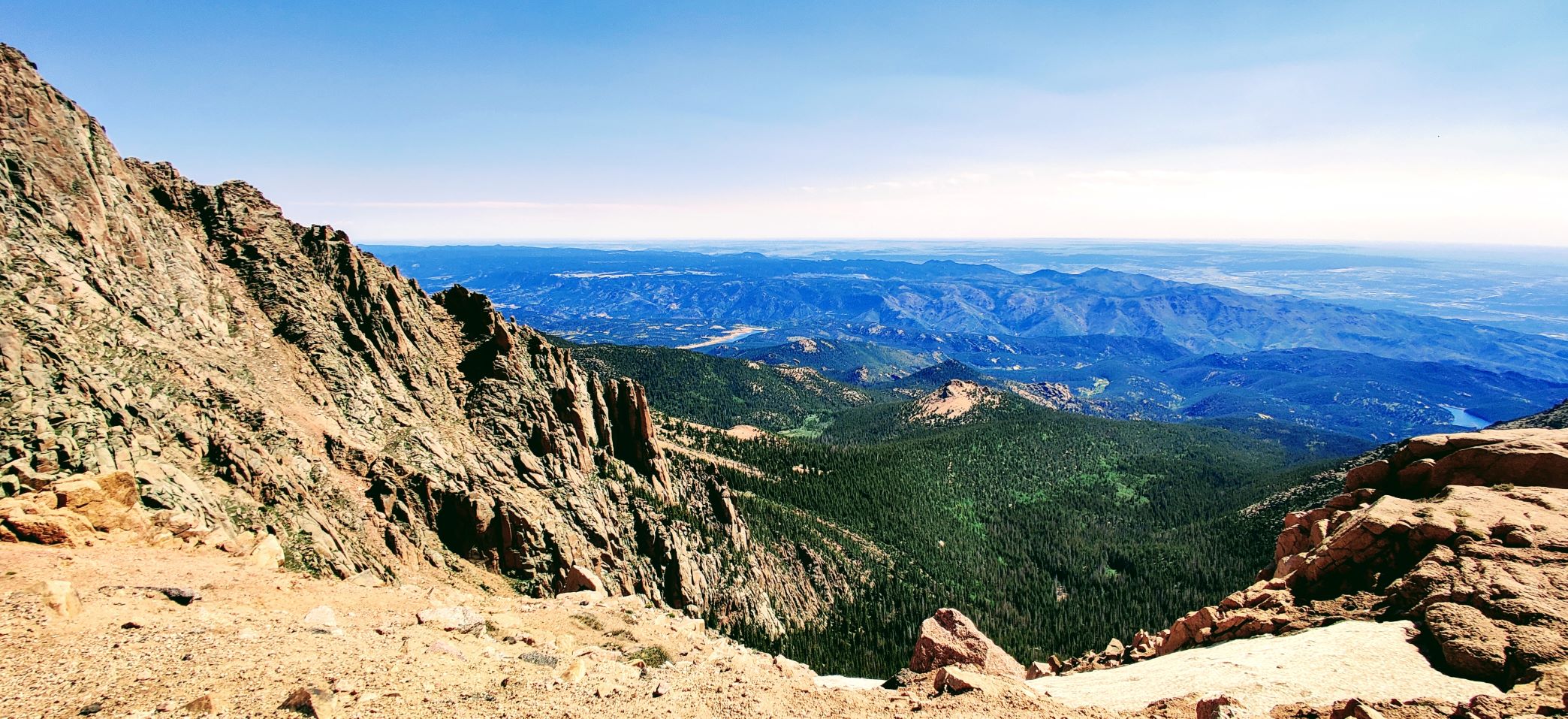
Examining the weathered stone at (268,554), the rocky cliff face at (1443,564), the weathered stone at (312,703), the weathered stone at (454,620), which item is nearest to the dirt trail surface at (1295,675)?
the rocky cliff face at (1443,564)

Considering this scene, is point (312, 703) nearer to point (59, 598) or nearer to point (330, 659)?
point (330, 659)

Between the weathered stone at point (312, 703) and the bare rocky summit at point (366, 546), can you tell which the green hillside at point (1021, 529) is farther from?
the weathered stone at point (312, 703)

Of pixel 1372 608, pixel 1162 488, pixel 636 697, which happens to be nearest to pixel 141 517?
pixel 636 697

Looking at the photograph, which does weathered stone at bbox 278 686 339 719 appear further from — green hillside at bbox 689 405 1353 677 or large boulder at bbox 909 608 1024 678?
green hillside at bbox 689 405 1353 677

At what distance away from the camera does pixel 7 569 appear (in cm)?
1912

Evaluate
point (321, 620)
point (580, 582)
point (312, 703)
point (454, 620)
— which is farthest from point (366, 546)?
point (312, 703)

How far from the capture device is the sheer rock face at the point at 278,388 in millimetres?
30984

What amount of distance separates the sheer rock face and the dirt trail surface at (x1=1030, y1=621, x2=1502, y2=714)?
38317mm

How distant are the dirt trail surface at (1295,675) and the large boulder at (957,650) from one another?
95.2 inches

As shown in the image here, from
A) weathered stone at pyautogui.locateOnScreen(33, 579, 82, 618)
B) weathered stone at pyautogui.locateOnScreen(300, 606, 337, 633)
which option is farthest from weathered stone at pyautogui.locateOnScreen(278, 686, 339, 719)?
weathered stone at pyautogui.locateOnScreen(33, 579, 82, 618)

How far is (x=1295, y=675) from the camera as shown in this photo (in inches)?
1019

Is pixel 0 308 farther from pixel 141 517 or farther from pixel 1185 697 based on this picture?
pixel 1185 697

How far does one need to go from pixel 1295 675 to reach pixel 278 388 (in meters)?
61.5

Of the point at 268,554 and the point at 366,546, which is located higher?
the point at 268,554
